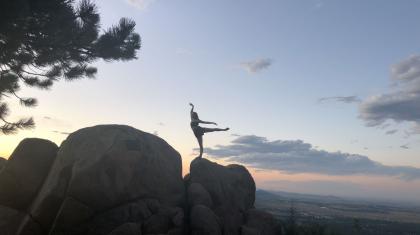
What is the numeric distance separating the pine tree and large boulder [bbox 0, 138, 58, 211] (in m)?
1.75

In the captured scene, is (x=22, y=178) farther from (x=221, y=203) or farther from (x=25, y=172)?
(x=221, y=203)

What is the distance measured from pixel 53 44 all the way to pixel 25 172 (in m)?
6.98

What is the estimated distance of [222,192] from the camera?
23078mm

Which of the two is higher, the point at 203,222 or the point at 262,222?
the point at 262,222

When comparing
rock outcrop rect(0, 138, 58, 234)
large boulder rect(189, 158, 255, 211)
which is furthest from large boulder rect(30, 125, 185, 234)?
large boulder rect(189, 158, 255, 211)

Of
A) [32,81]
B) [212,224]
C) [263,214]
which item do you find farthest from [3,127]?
[263,214]

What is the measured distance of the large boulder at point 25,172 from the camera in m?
20.1

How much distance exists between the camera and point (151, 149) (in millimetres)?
21922

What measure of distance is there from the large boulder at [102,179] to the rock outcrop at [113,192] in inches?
1.8

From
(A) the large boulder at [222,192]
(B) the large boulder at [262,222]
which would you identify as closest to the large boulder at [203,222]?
(A) the large boulder at [222,192]

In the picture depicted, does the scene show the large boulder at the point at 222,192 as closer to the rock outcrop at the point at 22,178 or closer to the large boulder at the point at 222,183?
the large boulder at the point at 222,183

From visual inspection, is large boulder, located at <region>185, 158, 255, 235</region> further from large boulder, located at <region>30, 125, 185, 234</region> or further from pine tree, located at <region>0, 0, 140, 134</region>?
pine tree, located at <region>0, 0, 140, 134</region>

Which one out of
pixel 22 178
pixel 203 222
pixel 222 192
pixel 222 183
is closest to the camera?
pixel 203 222

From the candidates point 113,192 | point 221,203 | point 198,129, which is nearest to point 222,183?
point 221,203
